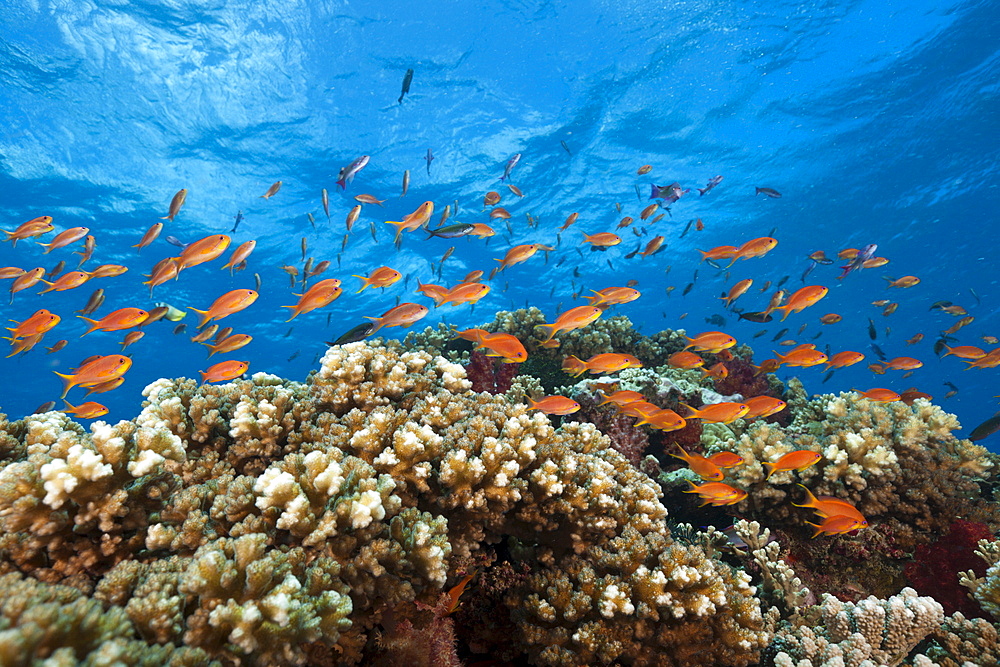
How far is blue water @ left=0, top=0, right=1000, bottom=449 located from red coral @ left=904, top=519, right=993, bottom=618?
447 inches

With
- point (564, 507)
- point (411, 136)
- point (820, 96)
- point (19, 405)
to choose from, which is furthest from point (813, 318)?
point (19, 405)

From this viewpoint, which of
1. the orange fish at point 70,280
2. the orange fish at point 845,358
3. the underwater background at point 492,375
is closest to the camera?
the underwater background at point 492,375

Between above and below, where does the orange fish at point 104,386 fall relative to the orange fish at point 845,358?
above

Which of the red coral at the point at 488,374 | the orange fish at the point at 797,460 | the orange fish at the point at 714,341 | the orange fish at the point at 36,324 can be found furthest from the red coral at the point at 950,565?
the orange fish at the point at 36,324

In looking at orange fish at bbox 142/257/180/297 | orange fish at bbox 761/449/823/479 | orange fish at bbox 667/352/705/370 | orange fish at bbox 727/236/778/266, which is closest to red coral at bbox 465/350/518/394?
orange fish at bbox 667/352/705/370

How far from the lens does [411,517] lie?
2.36 metres

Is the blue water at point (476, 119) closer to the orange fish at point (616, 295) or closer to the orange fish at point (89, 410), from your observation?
the orange fish at point (616, 295)

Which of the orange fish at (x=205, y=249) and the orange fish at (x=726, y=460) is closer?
the orange fish at (x=726, y=460)

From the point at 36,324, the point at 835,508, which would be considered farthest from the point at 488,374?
the point at 36,324

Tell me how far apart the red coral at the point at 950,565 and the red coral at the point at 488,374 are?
448 cm

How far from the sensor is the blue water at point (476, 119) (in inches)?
652

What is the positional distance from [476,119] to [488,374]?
1838 centimetres

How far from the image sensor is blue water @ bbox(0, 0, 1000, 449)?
16562 mm

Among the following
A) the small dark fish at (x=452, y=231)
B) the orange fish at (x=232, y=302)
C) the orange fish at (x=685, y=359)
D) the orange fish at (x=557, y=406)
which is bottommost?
the orange fish at (x=557, y=406)
